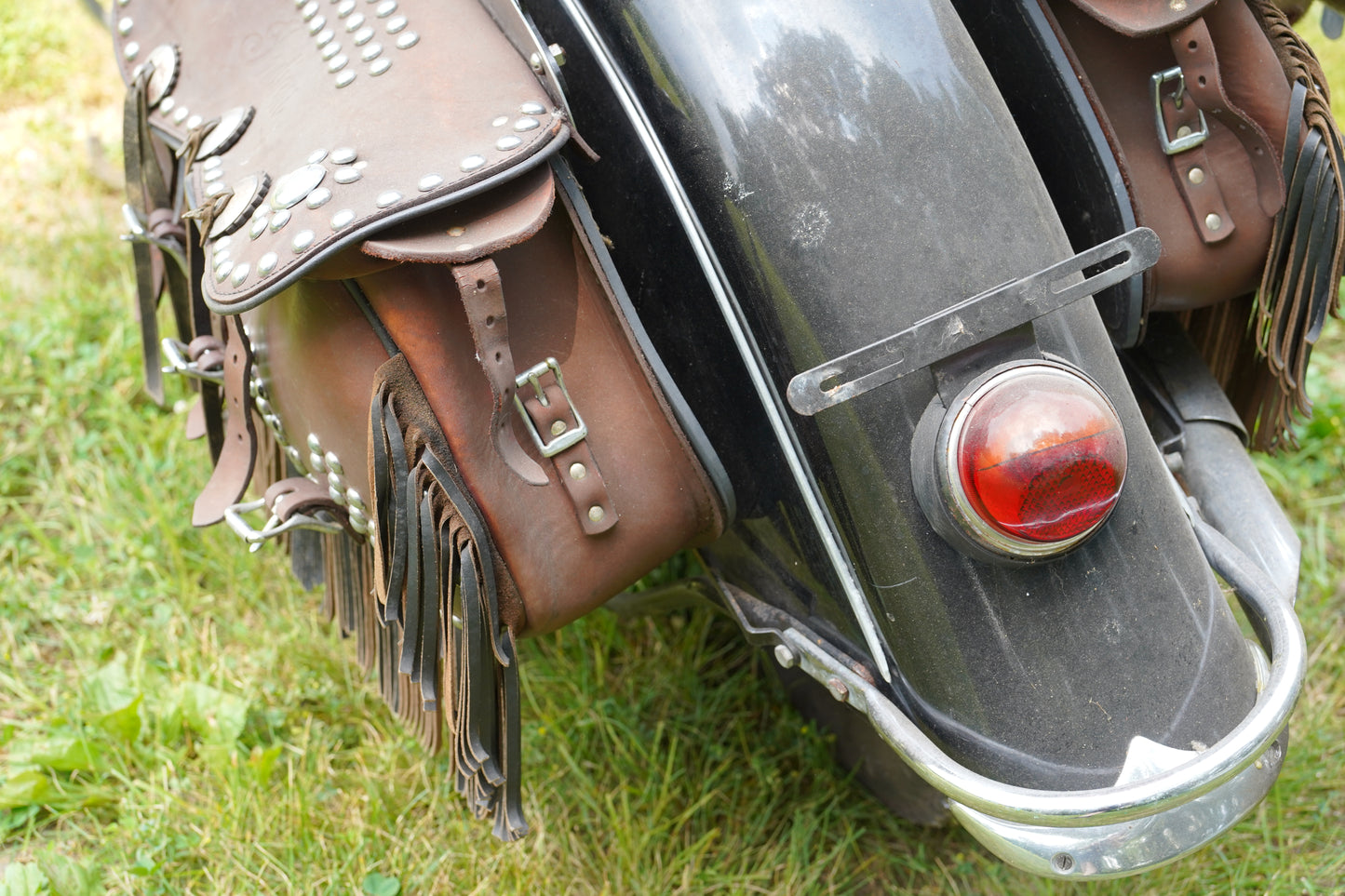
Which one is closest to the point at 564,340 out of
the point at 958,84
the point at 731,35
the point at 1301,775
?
the point at 731,35

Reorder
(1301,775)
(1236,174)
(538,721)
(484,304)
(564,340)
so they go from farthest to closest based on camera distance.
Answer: (538,721)
(1301,775)
(1236,174)
(564,340)
(484,304)

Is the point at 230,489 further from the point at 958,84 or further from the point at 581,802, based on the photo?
the point at 958,84

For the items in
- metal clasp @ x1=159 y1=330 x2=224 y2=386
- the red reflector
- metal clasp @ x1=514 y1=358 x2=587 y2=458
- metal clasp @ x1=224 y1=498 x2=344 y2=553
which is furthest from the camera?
metal clasp @ x1=159 y1=330 x2=224 y2=386

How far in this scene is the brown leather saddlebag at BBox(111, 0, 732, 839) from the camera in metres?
1.00

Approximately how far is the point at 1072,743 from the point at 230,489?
1.02 m

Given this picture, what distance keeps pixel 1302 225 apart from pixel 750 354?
70 cm

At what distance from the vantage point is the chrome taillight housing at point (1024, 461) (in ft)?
3.13

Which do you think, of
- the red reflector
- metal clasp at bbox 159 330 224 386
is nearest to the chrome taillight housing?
the red reflector

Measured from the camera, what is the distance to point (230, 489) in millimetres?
1390

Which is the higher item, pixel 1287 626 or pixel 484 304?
pixel 484 304

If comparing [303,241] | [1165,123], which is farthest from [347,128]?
[1165,123]

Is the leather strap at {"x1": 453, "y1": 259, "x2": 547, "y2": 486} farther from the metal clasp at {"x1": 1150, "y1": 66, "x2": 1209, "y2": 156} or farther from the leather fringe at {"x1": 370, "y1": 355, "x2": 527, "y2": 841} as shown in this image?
the metal clasp at {"x1": 1150, "y1": 66, "x2": 1209, "y2": 156}

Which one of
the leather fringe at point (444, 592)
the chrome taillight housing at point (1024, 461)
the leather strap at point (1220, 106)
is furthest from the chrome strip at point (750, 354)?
the leather strap at point (1220, 106)

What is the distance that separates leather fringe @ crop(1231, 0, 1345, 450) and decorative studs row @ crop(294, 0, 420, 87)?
99 cm
